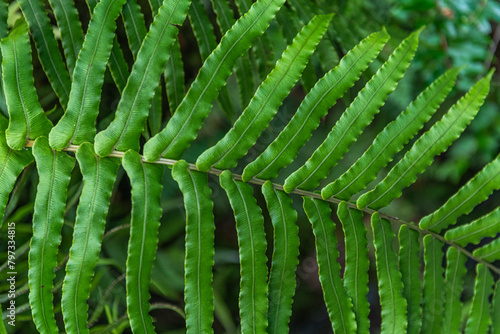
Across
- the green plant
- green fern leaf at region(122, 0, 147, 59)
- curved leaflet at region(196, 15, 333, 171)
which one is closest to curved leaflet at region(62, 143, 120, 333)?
the green plant

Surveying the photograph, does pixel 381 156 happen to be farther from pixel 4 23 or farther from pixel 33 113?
pixel 4 23

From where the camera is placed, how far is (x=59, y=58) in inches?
37.6

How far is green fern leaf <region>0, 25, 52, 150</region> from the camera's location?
2.63ft

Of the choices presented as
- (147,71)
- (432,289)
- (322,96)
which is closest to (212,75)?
(147,71)

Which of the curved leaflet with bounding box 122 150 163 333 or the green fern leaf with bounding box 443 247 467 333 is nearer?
the curved leaflet with bounding box 122 150 163 333

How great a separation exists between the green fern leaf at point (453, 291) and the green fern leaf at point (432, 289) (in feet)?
0.06

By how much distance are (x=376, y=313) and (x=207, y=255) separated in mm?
1506

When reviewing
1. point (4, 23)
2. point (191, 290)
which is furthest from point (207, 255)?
point (4, 23)

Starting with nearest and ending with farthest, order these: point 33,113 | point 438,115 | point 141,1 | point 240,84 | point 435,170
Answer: point 33,113 < point 240,84 < point 141,1 < point 438,115 < point 435,170

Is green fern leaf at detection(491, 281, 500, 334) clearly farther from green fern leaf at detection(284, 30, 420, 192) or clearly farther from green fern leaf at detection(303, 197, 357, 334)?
green fern leaf at detection(284, 30, 420, 192)

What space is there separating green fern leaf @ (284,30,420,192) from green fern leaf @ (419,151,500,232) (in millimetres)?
293

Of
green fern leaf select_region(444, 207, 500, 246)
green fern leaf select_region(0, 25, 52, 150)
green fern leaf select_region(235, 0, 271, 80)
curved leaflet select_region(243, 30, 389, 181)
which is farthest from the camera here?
green fern leaf select_region(235, 0, 271, 80)

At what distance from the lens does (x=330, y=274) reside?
3.08 feet

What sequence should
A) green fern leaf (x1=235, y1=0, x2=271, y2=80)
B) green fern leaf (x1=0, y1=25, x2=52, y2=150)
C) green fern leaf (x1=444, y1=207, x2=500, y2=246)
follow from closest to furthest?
green fern leaf (x1=0, y1=25, x2=52, y2=150)
green fern leaf (x1=444, y1=207, x2=500, y2=246)
green fern leaf (x1=235, y1=0, x2=271, y2=80)
